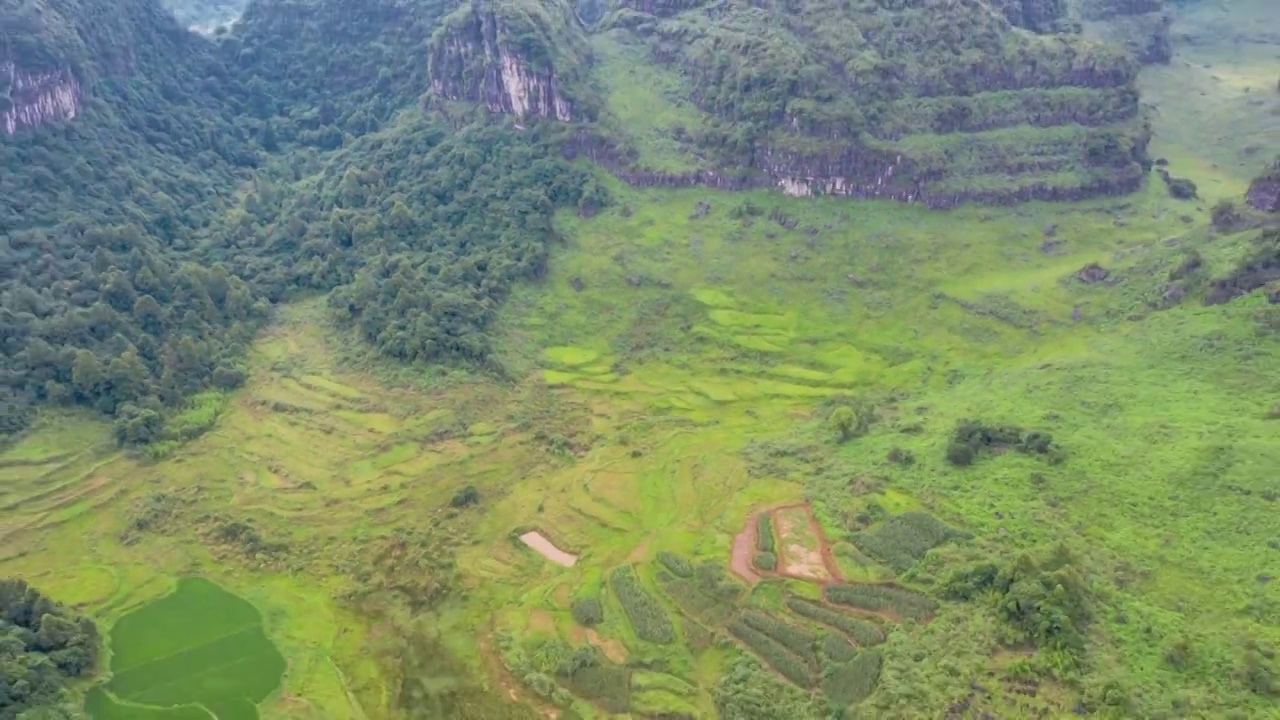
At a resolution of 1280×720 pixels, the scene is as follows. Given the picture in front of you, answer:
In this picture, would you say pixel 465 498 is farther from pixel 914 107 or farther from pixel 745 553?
pixel 914 107

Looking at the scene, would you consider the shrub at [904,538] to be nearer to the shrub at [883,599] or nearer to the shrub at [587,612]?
the shrub at [883,599]

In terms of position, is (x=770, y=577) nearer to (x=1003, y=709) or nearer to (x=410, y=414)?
(x=1003, y=709)

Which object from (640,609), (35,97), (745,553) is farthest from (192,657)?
(35,97)

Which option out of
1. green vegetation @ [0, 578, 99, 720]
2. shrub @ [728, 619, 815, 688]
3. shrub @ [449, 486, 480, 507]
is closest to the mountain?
shrub @ [449, 486, 480, 507]

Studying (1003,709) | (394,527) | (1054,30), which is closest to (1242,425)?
(1003,709)

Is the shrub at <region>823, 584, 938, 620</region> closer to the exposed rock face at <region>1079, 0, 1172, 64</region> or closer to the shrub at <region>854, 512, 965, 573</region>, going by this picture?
the shrub at <region>854, 512, 965, 573</region>

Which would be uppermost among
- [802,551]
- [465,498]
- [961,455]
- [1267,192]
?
[1267,192]

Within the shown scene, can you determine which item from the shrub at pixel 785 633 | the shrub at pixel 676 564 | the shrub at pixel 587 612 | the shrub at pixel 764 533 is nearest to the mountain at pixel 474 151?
the shrub at pixel 676 564
